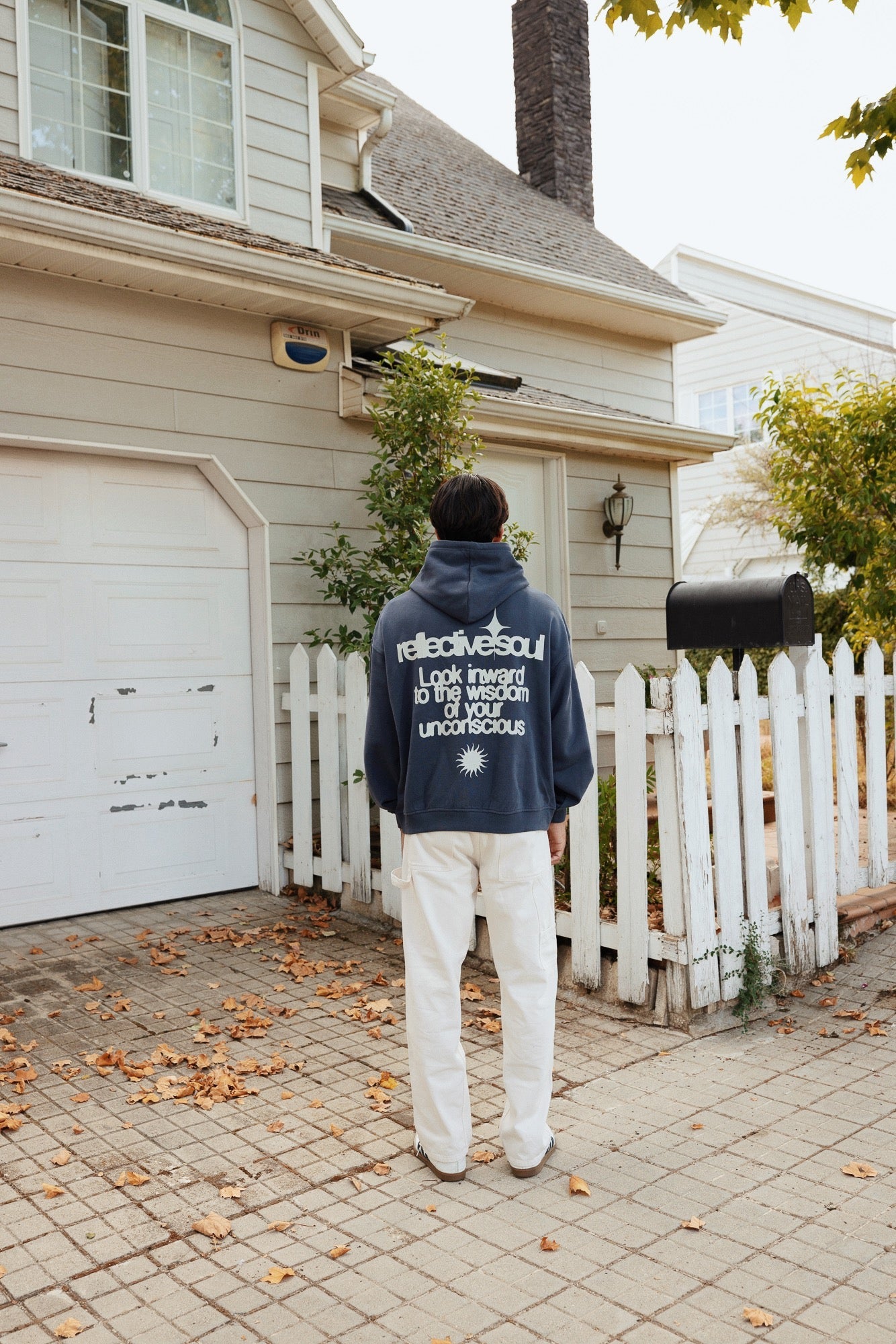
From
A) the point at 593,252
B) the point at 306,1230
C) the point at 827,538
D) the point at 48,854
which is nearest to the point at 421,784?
the point at 306,1230

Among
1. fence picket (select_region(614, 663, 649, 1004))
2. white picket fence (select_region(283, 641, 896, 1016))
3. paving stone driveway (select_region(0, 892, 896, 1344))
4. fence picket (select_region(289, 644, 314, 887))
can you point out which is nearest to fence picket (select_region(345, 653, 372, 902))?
white picket fence (select_region(283, 641, 896, 1016))

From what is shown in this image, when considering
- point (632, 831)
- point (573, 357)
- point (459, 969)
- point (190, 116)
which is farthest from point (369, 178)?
point (459, 969)

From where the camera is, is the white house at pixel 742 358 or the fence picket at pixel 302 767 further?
the white house at pixel 742 358

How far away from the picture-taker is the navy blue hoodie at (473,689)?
331 cm

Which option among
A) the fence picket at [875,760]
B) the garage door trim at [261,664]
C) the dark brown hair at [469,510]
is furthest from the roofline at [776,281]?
the dark brown hair at [469,510]

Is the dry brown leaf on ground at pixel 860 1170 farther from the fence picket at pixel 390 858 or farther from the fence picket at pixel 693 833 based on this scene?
the fence picket at pixel 390 858

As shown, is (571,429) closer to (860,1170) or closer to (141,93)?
(141,93)

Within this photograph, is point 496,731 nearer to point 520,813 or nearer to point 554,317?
point 520,813

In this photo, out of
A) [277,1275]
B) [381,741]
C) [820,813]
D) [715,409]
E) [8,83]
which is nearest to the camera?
→ [277,1275]

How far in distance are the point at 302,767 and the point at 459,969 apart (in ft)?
11.7

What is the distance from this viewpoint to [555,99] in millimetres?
12773

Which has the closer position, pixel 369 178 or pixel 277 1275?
pixel 277 1275

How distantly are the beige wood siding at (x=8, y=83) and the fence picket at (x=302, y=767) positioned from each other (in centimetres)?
326

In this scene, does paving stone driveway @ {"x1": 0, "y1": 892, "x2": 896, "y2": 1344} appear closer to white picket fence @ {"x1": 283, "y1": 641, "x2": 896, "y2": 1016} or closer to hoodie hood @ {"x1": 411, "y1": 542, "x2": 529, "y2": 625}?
white picket fence @ {"x1": 283, "y1": 641, "x2": 896, "y2": 1016}
